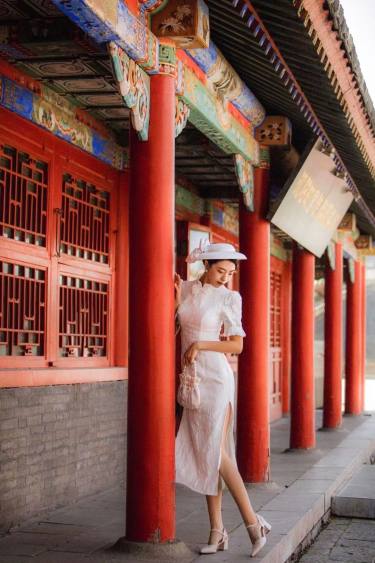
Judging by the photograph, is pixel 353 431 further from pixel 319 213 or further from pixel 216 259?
pixel 216 259

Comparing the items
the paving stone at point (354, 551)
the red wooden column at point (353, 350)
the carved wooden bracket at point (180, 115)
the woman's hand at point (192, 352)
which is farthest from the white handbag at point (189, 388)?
the red wooden column at point (353, 350)

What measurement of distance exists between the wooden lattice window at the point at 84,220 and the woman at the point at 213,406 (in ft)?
6.22

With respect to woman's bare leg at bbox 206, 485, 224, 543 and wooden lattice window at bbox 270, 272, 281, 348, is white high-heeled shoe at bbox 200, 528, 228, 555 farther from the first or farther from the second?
wooden lattice window at bbox 270, 272, 281, 348

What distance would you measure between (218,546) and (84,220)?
10.2ft

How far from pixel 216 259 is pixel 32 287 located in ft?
5.47

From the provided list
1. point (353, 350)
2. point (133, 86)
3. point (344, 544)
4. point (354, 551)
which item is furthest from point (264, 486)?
point (353, 350)

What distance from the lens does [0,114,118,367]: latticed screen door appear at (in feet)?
20.3

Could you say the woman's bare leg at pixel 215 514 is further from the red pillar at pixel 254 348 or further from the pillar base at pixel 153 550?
the red pillar at pixel 254 348

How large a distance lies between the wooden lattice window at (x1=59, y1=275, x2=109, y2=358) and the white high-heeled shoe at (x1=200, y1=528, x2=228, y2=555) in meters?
2.20

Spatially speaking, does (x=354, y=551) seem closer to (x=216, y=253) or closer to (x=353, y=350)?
(x=216, y=253)

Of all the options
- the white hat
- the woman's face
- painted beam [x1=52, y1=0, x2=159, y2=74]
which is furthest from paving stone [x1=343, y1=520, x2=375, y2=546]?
painted beam [x1=52, y1=0, x2=159, y2=74]

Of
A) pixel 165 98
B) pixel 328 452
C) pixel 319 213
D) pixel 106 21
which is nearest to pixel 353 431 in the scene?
pixel 328 452

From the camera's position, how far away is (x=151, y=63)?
521 cm

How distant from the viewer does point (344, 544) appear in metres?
6.89
